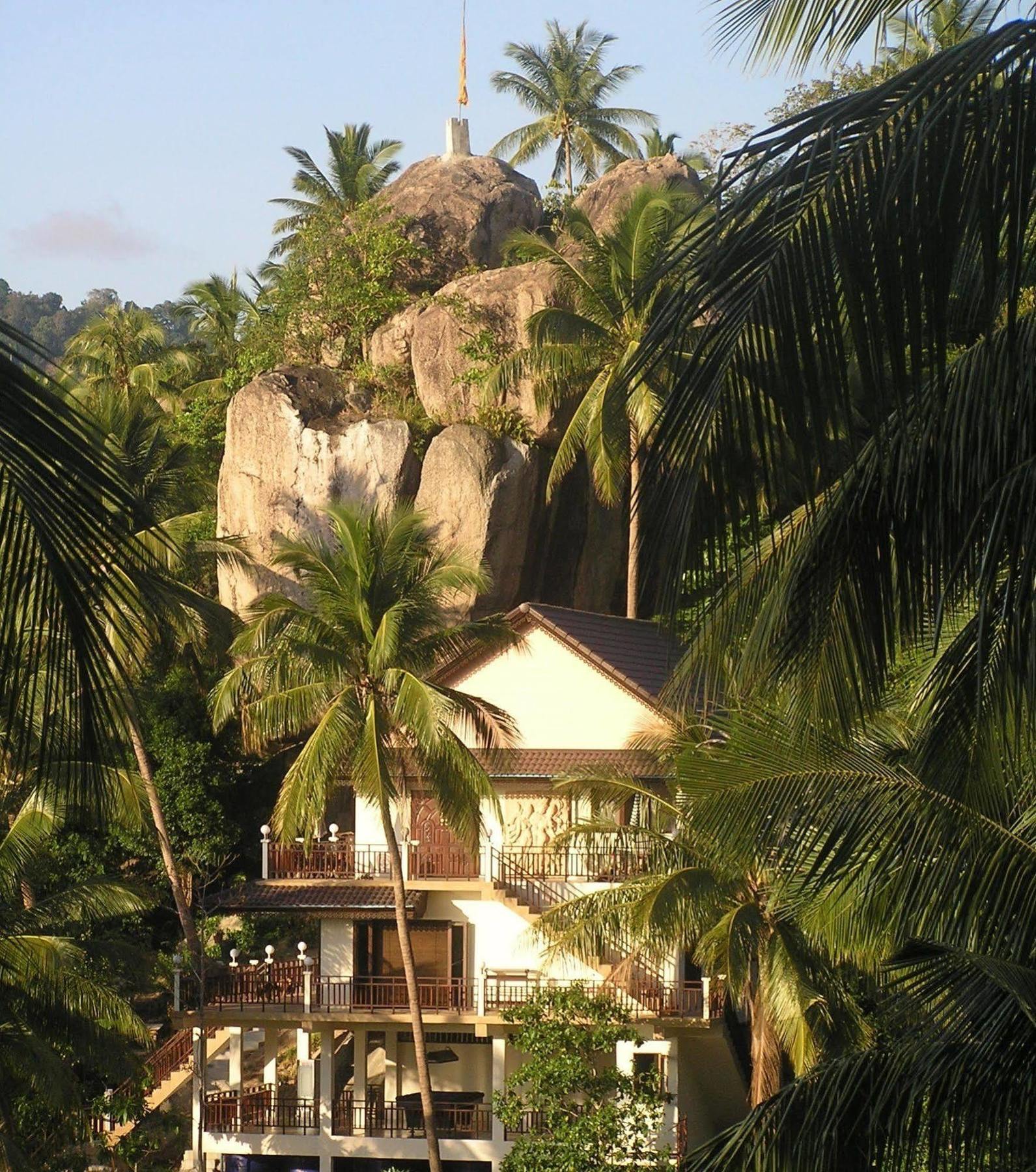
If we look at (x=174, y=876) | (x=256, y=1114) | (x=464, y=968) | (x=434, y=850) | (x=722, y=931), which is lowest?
(x=256, y=1114)

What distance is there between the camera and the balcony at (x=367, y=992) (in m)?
26.9

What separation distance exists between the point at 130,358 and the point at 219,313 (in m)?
3.17

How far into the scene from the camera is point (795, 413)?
3.83m

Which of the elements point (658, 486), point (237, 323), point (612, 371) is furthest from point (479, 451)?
A: point (658, 486)

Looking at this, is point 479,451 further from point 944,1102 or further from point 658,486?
point 658,486

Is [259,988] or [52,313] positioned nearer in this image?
[259,988]

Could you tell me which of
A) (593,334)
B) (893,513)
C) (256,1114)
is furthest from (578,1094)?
(893,513)

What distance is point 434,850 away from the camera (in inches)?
1137

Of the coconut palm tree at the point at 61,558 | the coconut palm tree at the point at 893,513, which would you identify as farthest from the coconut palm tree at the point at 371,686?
the coconut palm tree at the point at 61,558

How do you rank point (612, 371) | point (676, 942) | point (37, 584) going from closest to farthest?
point (37, 584)
point (676, 942)
point (612, 371)

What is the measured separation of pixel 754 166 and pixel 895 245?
354mm

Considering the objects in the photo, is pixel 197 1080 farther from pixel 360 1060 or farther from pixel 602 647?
pixel 602 647

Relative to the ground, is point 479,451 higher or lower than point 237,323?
lower

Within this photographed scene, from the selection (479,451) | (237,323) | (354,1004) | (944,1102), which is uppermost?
(237,323)
